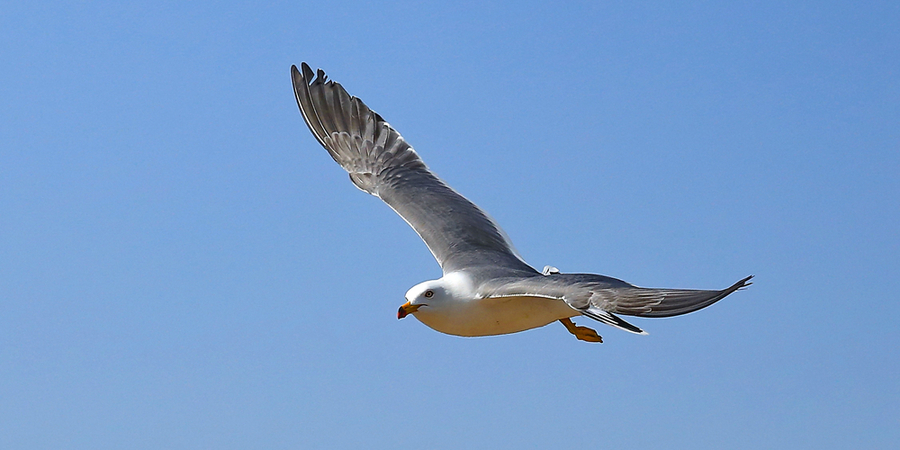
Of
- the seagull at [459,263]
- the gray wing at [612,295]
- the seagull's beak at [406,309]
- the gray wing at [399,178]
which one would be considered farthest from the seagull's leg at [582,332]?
the seagull's beak at [406,309]

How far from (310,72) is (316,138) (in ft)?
4.00

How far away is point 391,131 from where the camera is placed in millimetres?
19516

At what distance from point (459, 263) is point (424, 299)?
155 cm

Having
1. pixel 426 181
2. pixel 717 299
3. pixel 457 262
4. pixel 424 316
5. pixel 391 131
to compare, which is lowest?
pixel 717 299

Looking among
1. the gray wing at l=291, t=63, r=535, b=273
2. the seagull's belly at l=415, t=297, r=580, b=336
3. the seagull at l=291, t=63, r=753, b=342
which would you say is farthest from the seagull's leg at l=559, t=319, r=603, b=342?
the gray wing at l=291, t=63, r=535, b=273

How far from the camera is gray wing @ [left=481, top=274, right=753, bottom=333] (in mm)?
11578

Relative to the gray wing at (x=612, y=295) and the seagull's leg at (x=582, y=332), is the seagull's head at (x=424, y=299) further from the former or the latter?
the seagull's leg at (x=582, y=332)

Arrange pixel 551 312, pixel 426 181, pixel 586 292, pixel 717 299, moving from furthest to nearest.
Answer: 1. pixel 426 181
2. pixel 551 312
3. pixel 586 292
4. pixel 717 299

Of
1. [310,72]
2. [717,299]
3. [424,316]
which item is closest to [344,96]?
[310,72]

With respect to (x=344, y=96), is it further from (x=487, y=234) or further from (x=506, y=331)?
(x=506, y=331)

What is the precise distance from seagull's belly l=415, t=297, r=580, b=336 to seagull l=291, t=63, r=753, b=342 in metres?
0.01

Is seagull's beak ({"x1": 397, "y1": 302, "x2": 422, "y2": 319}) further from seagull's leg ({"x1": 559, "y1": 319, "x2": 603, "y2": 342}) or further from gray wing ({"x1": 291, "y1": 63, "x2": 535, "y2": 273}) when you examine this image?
seagull's leg ({"x1": 559, "y1": 319, "x2": 603, "y2": 342})

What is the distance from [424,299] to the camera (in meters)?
14.4

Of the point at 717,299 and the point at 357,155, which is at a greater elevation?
the point at 357,155
